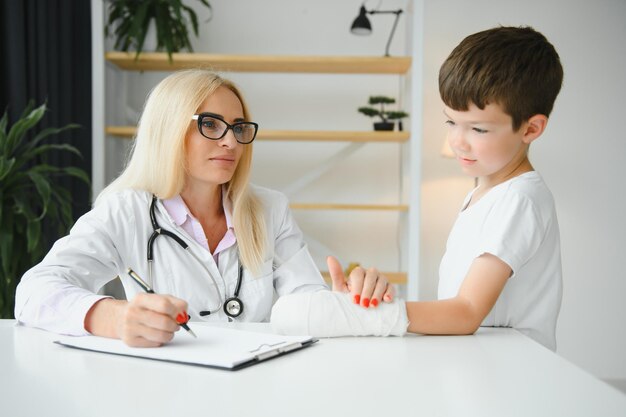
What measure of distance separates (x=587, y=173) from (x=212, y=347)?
3.79m

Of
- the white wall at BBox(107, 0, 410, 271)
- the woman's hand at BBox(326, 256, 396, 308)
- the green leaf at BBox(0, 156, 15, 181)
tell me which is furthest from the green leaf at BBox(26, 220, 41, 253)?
the woman's hand at BBox(326, 256, 396, 308)

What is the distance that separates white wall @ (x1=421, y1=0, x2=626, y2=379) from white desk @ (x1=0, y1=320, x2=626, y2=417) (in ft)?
10.7

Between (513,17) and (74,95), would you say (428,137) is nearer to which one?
(513,17)

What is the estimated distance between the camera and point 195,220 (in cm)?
172

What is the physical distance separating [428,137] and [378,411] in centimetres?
354

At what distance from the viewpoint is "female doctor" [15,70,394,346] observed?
1625 mm

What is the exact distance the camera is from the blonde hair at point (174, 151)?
1.69 m

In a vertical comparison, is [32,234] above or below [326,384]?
below

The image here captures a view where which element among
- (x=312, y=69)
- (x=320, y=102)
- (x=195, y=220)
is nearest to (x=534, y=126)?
(x=195, y=220)

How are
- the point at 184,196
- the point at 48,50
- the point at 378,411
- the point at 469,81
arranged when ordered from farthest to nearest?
the point at 48,50
the point at 184,196
the point at 469,81
the point at 378,411

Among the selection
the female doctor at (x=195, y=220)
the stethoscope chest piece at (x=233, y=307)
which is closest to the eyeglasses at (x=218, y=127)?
the female doctor at (x=195, y=220)

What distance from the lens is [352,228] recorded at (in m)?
4.10

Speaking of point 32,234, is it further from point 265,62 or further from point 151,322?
point 151,322

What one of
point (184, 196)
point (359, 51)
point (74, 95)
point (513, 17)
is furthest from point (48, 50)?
point (513, 17)
